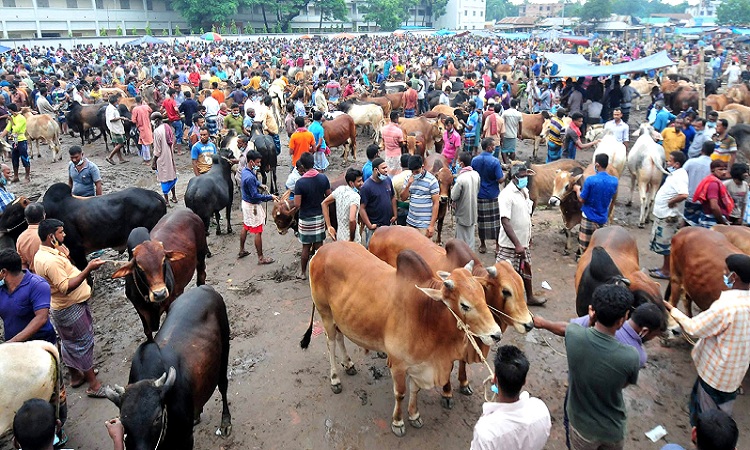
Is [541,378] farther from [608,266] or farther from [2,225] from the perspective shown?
[2,225]

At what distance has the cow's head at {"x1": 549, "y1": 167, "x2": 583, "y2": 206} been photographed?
8.18m

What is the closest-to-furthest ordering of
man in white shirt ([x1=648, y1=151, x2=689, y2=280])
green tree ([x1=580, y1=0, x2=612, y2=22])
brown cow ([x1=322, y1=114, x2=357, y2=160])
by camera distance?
man in white shirt ([x1=648, y1=151, x2=689, y2=280]), brown cow ([x1=322, y1=114, x2=357, y2=160]), green tree ([x1=580, y1=0, x2=612, y2=22])

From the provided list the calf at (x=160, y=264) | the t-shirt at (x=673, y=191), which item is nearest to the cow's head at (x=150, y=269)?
the calf at (x=160, y=264)

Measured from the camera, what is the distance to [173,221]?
6504 mm

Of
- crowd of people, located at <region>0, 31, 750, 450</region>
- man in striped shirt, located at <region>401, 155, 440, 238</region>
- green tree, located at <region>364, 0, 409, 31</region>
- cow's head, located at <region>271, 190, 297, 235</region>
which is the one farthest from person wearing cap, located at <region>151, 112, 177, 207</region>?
green tree, located at <region>364, 0, 409, 31</region>

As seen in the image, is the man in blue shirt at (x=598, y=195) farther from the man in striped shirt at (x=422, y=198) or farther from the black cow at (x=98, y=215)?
the black cow at (x=98, y=215)

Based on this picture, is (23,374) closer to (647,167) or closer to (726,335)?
(726,335)

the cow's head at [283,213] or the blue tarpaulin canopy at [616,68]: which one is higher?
the blue tarpaulin canopy at [616,68]

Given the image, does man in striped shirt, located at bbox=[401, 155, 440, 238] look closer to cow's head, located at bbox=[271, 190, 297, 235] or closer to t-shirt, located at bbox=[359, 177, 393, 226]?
t-shirt, located at bbox=[359, 177, 393, 226]

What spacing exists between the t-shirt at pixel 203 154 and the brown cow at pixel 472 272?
5321 mm

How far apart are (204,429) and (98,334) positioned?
262 centimetres

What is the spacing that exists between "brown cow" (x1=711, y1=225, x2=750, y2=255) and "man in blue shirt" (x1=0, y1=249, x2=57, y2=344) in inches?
276

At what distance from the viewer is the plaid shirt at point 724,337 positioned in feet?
11.7

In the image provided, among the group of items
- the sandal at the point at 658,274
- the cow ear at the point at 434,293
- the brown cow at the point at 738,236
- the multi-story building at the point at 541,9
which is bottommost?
the sandal at the point at 658,274
